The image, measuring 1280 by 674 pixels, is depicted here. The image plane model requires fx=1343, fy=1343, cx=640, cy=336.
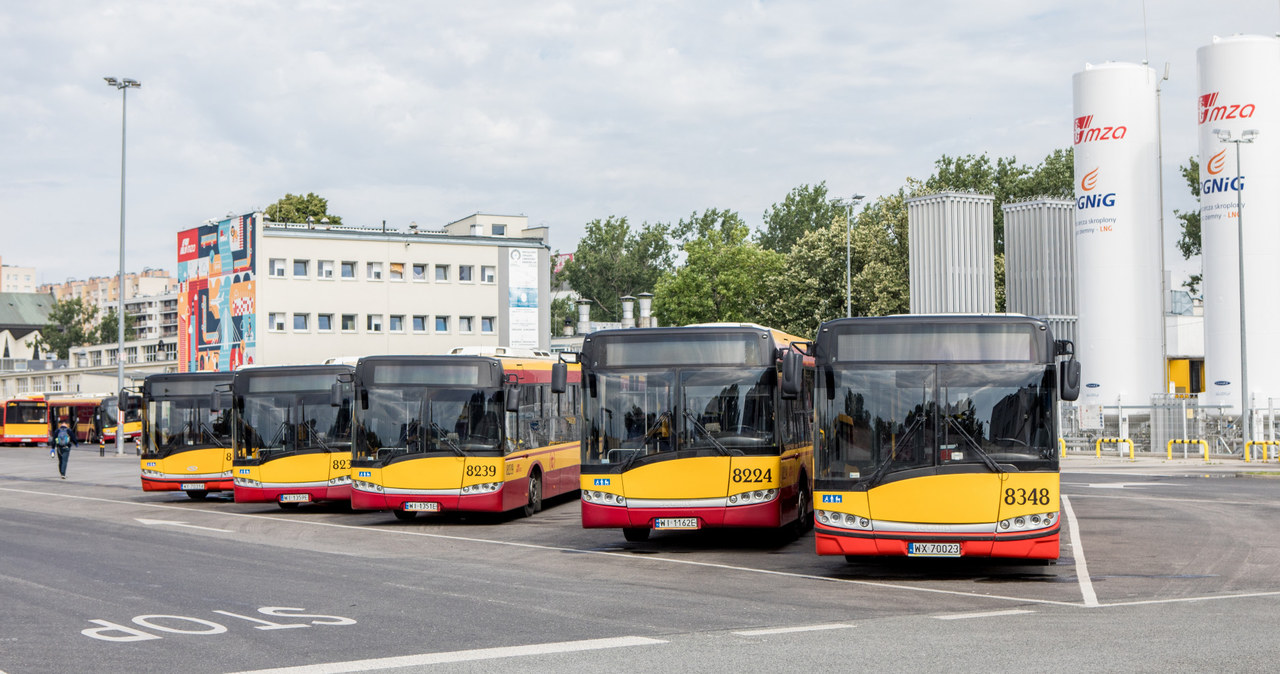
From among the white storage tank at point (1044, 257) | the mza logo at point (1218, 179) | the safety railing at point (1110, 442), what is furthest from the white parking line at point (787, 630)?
the white storage tank at point (1044, 257)

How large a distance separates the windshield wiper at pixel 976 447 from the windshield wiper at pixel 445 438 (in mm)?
9652

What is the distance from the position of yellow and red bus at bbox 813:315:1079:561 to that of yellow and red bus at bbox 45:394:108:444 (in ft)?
232

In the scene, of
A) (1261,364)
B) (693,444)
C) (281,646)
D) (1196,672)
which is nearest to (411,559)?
(693,444)

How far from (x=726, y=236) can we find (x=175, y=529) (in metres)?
88.9

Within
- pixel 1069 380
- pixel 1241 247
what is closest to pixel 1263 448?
pixel 1241 247

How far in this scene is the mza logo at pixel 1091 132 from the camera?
4797 centimetres

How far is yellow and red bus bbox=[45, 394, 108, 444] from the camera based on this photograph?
77.1m

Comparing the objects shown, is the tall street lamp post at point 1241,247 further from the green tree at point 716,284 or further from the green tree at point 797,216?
the green tree at point 797,216

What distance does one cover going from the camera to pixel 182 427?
28234mm

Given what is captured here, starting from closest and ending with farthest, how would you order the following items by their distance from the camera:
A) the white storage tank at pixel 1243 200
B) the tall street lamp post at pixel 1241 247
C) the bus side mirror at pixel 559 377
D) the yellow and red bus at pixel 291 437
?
1. the bus side mirror at pixel 559 377
2. the yellow and red bus at pixel 291 437
3. the tall street lamp post at pixel 1241 247
4. the white storage tank at pixel 1243 200

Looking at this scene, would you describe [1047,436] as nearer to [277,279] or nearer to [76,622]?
[76,622]

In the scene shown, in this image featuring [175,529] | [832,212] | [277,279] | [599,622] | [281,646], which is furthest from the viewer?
[832,212]

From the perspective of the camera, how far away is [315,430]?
965 inches

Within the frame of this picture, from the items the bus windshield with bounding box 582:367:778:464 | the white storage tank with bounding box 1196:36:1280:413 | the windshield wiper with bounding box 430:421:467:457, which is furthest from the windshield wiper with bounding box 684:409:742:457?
the white storage tank with bounding box 1196:36:1280:413
